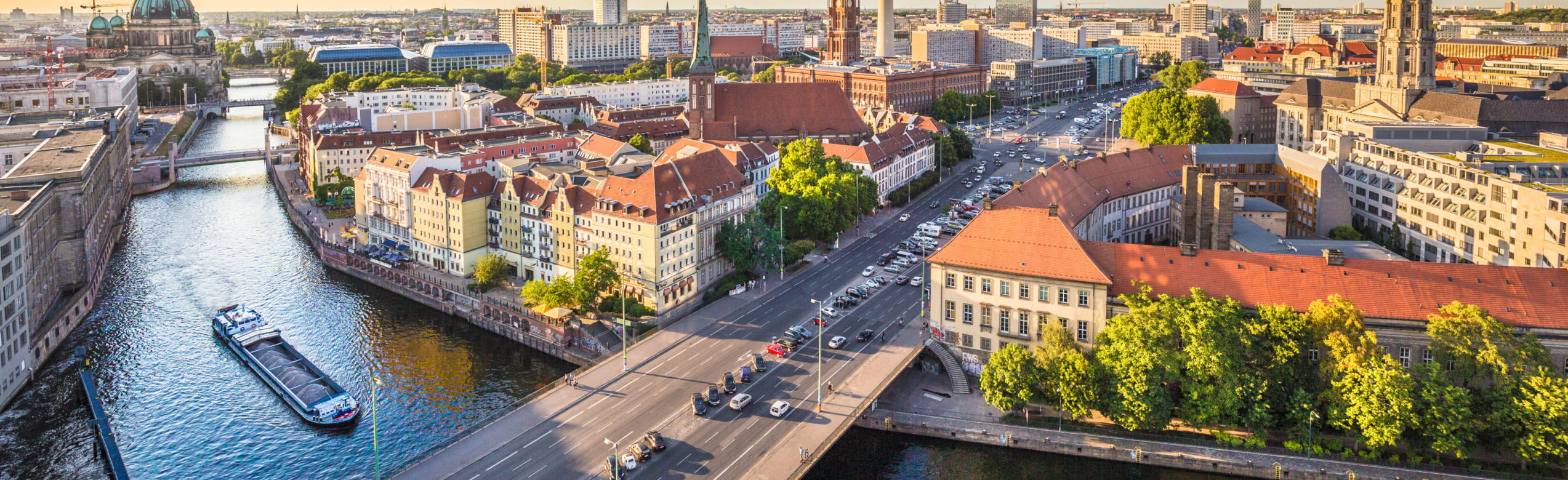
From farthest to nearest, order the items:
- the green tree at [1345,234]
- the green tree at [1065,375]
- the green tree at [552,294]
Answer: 1. the green tree at [1345,234]
2. the green tree at [552,294]
3. the green tree at [1065,375]

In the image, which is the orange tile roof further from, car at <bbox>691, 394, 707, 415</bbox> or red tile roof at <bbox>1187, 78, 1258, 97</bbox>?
red tile roof at <bbox>1187, 78, 1258, 97</bbox>

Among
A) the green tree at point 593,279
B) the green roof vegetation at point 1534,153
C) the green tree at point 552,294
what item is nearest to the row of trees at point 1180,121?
the green roof vegetation at point 1534,153

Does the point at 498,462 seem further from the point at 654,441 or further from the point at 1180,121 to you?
the point at 1180,121

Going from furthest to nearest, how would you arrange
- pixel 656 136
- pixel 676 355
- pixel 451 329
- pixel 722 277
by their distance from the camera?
pixel 656 136
pixel 722 277
pixel 451 329
pixel 676 355

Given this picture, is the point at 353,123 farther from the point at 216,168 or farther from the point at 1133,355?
the point at 1133,355

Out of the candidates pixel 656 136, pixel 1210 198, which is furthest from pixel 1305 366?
pixel 656 136

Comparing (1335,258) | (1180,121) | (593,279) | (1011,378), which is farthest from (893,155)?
(1335,258)

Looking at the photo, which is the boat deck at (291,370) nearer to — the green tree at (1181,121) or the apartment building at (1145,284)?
the apartment building at (1145,284)

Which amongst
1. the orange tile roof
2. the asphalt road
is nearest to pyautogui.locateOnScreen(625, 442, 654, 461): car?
the asphalt road
